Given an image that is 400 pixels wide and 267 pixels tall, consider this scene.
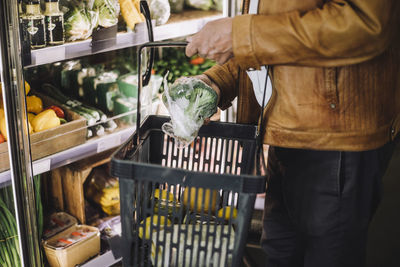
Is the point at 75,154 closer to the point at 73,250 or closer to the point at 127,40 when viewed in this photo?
the point at 73,250

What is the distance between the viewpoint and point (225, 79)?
57.9 inches

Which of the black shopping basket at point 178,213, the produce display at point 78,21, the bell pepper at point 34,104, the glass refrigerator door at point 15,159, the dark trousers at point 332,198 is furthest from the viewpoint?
the bell pepper at point 34,104

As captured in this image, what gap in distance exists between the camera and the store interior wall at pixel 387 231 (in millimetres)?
2465

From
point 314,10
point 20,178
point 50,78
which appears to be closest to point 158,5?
point 50,78

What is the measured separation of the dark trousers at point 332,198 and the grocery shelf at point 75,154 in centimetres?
96

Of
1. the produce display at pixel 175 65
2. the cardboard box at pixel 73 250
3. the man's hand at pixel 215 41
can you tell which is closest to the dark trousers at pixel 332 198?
the man's hand at pixel 215 41

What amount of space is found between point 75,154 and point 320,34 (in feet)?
4.23

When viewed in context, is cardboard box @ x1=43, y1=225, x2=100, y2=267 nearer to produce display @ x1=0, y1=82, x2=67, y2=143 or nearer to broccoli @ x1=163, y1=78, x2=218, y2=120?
produce display @ x1=0, y1=82, x2=67, y2=143

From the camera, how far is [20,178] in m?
1.57

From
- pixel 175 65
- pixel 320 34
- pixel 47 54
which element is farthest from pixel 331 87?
pixel 175 65

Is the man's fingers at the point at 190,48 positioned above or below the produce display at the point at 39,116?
above

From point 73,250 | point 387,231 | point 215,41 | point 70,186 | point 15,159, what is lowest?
point 387,231

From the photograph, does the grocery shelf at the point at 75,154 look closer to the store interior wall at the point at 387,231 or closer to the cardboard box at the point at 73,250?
the cardboard box at the point at 73,250

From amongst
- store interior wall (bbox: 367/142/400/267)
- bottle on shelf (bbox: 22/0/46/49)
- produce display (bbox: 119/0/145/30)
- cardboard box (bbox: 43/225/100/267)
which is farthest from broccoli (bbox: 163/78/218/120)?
store interior wall (bbox: 367/142/400/267)
